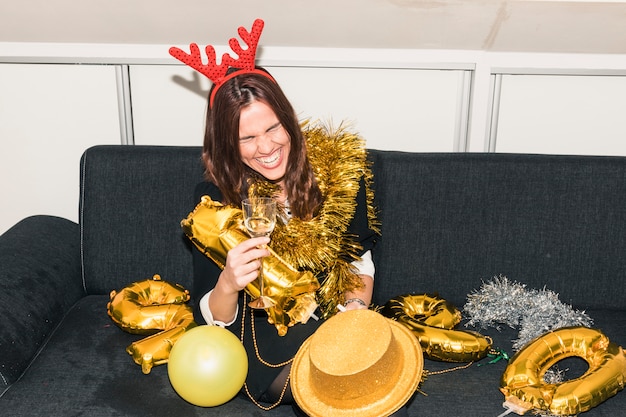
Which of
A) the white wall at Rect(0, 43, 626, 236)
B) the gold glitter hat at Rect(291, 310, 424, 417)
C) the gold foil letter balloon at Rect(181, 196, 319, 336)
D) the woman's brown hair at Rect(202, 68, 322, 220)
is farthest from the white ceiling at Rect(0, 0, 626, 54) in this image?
the gold glitter hat at Rect(291, 310, 424, 417)

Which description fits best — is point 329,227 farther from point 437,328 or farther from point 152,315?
point 152,315

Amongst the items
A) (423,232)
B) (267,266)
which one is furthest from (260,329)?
(423,232)

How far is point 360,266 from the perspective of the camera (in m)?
1.76

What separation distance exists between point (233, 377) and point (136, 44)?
4.42 feet

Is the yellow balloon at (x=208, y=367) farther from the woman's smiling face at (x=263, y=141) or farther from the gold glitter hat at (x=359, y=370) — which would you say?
the woman's smiling face at (x=263, y=141)

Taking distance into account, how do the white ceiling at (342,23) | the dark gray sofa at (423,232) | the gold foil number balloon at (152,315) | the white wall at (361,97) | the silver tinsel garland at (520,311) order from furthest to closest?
1. the white wall at (361,97)
2. the white ceiling at (342,23)
3. the dark gray sofa at (423,232)
4. the silver tinsel garland at (520,311)
5. the gold foil number balloon at (152,315)

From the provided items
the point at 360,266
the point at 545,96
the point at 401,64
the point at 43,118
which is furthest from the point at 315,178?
the point at 43,118

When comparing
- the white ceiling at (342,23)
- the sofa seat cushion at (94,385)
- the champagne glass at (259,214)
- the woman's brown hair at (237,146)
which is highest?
the white ceiling at (342,23)

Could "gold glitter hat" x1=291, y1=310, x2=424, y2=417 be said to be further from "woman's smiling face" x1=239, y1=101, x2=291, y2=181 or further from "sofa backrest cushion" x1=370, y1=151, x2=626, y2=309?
"sofa backrest cushion" x1=370, y1=151, x2=626, y2=309

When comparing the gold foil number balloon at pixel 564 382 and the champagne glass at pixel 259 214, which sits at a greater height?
the champagne glass at pixel 259 214

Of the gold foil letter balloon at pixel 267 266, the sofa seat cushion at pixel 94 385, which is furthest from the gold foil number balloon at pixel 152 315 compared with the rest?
the gold foil letter balloon at pixel 267 266

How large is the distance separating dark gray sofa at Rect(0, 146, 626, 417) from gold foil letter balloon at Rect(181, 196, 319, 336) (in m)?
0.43

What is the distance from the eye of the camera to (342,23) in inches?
82.7

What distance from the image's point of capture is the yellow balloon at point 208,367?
4.59ft
